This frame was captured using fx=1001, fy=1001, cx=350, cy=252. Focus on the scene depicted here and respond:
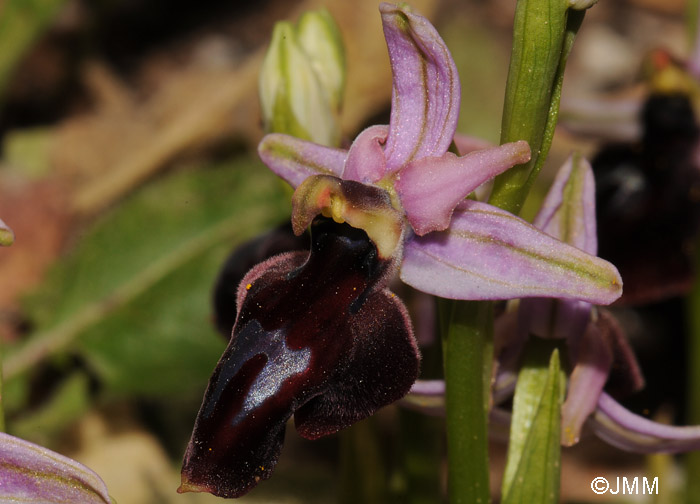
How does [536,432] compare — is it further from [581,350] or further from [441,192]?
[441,192]

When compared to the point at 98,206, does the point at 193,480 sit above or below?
above

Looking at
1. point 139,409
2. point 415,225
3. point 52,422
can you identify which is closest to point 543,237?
point 415,225

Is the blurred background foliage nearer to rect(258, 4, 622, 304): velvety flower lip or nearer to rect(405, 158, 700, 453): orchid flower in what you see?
rect(405, 158, 700, 453): orchid flower

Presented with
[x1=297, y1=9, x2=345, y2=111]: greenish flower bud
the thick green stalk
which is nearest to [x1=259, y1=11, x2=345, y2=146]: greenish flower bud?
[x1=297, y1=9, x2=345, y2=111]: greenish flower bud

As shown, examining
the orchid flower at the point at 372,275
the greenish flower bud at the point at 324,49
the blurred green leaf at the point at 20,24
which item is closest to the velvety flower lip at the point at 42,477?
the orchid flower at the point at 372,275

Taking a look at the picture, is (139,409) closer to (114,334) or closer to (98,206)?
(114,334)

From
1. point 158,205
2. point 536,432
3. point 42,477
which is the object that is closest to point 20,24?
point 158,205
